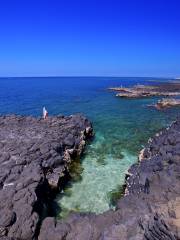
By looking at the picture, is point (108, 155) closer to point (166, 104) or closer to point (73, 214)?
point (73, 214)

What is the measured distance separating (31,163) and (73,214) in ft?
27.3

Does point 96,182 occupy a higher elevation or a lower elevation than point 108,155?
lower

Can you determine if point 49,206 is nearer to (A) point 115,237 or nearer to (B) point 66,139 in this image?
(A) point 115,237

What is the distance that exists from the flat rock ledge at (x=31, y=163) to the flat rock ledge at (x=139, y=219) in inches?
61.1

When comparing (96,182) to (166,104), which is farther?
(166,104)

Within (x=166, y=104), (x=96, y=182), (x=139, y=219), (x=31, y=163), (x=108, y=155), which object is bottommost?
(x=96, y=182)

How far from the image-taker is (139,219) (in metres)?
15.1

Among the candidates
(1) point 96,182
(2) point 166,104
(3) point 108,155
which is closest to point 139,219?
(1) point 96,182

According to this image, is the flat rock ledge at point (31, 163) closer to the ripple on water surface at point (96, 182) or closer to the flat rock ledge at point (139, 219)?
the ripple on water surface at point (96, 182)

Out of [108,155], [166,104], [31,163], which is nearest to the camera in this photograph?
[31,163]

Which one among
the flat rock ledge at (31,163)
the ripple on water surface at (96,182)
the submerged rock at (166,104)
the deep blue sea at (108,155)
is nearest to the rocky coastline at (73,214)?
the flat rock ledge at (31,163)

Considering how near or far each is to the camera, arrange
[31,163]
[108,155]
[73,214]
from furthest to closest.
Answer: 1. [108,155]
2. [31,163]
3. [73,214]

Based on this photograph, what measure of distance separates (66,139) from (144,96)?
211 feet

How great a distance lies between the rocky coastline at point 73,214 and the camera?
572 inches
